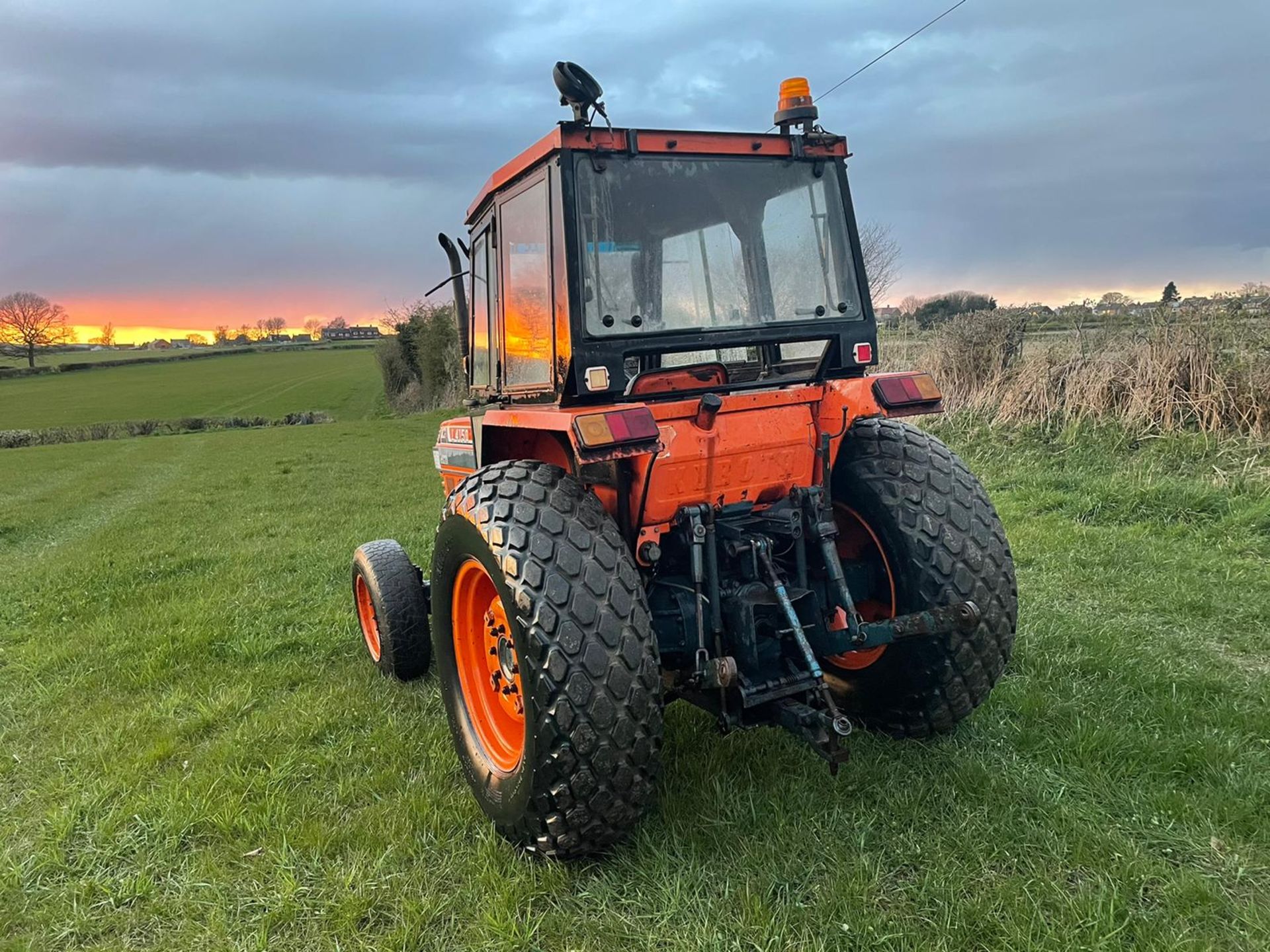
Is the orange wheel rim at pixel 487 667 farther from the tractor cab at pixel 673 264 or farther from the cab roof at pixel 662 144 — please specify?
the cab roof at pixel 662 144

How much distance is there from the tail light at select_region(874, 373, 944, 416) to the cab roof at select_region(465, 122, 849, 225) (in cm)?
95

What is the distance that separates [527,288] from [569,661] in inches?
64.0

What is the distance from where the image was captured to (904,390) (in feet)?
10.7

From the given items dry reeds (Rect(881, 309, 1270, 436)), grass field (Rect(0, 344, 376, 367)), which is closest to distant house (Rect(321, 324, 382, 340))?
grass field (Rect(0, 344, 376, 367))

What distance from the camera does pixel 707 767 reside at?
326 cm

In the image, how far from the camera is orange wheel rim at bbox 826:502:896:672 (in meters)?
3.26

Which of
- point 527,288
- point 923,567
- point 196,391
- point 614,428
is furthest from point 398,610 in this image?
point 196,391

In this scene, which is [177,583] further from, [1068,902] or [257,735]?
[1068,902]

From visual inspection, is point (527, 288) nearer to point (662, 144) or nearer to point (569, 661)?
point (662, 144)

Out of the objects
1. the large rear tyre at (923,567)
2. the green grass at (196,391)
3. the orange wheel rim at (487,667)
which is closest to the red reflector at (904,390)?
the large rear tyre at (923,567)

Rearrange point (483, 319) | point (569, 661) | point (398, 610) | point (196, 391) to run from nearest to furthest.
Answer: point (569, 661) → point (483, 319) → point (398, 610) → point (196, 391)

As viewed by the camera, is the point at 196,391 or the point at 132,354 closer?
the point at 196,391

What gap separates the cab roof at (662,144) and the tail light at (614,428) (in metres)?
1.01

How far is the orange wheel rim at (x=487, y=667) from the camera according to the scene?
307 cm
